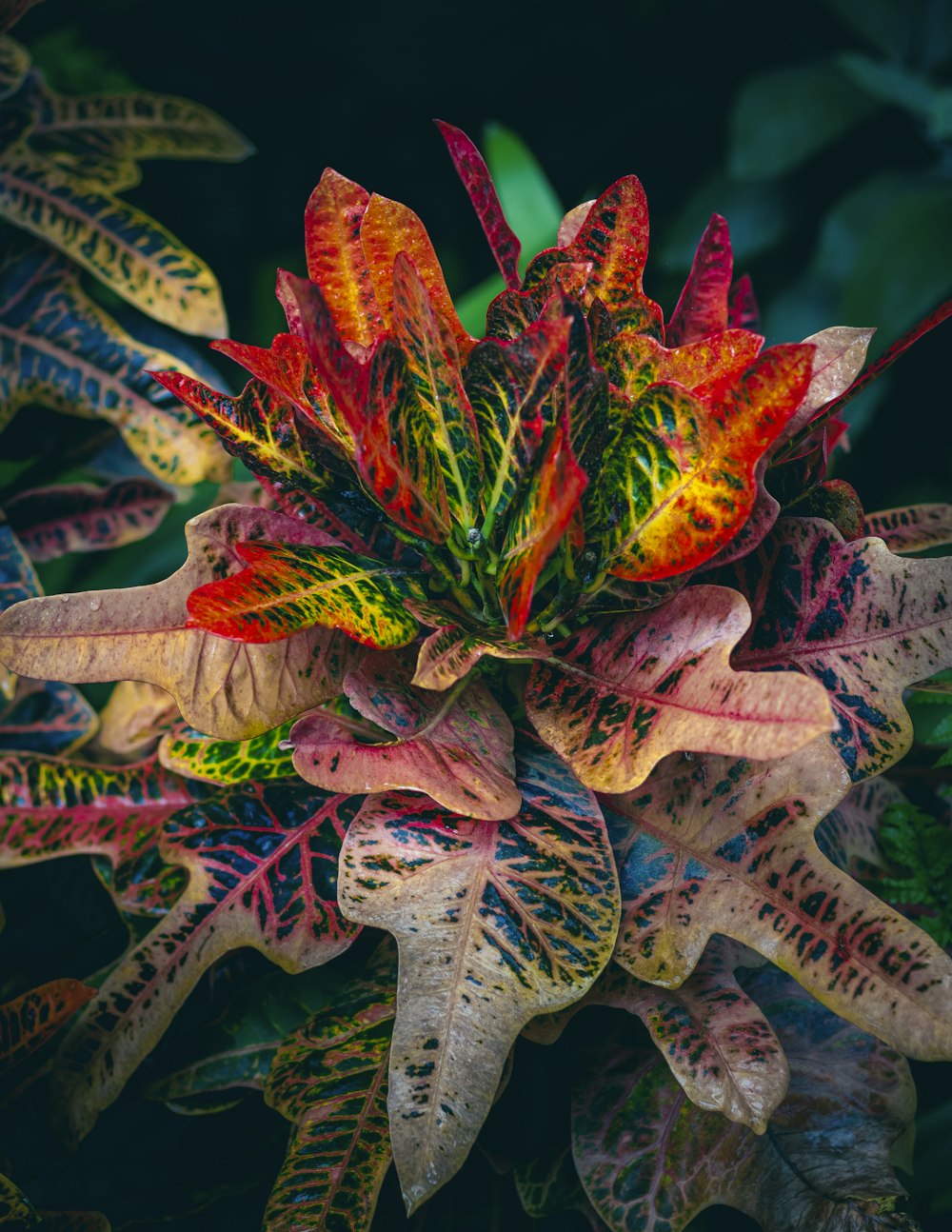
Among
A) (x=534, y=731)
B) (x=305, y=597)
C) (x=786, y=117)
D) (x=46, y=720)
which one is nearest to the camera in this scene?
(x=305, y=597)

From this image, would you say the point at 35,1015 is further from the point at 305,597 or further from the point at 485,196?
the point at 485,196

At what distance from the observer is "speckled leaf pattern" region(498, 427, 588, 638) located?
35 centimetres

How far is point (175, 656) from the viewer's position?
43 cm

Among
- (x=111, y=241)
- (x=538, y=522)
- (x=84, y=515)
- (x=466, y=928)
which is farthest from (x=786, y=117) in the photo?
(x=466, y=928)

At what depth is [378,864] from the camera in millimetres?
416

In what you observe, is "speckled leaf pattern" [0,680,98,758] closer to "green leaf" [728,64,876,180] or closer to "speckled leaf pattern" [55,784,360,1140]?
"speckled leaf pattern" [55,784,360,1140]

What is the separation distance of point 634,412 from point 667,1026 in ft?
0.90

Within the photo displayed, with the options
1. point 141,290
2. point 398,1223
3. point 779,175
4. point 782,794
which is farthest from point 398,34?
point 398,1223

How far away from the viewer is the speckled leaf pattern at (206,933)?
0.46 meters

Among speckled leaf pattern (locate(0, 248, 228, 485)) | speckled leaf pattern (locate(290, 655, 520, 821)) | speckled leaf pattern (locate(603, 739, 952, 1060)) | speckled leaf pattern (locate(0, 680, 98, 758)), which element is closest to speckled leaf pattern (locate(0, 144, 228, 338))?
speckled leaf pattern (locate(0, 248, 228, 485))

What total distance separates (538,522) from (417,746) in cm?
11

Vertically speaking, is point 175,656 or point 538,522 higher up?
point 538,522

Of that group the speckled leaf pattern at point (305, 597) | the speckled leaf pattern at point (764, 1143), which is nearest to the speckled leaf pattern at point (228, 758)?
the speckled leaf pattern at point (305, 597)

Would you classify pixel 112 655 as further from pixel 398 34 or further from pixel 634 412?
pixel 398 34
